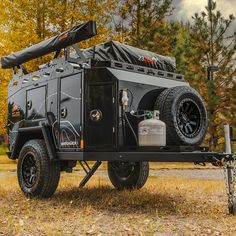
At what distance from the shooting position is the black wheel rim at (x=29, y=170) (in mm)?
8312

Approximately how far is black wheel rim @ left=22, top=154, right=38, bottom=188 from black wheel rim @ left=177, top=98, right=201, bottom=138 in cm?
279

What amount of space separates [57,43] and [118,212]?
3190 millimetres

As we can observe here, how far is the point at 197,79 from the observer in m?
22.7

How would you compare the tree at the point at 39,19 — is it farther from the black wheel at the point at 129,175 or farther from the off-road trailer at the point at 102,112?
the off-road trailer at the point at 102,112

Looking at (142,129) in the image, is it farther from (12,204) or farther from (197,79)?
(197,79)

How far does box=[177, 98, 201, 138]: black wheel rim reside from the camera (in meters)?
7.33

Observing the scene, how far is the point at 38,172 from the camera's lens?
314 inches

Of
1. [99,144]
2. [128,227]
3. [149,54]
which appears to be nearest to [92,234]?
[128,227]

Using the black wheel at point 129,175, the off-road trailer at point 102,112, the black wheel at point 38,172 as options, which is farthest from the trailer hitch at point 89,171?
the black wheel at point 38,172

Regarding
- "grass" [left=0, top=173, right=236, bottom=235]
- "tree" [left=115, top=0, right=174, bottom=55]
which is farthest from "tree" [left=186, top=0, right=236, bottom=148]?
"grass" [left=0, top=173, right=236, bottom=235]

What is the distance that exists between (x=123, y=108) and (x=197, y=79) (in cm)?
1615

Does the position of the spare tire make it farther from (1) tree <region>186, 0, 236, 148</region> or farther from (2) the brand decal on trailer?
(1) tree <region>186, 0, 236, 148</region>

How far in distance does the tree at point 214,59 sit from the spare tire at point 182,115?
15538 mm

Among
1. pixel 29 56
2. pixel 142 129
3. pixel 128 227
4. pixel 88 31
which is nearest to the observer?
pixel 128 227
